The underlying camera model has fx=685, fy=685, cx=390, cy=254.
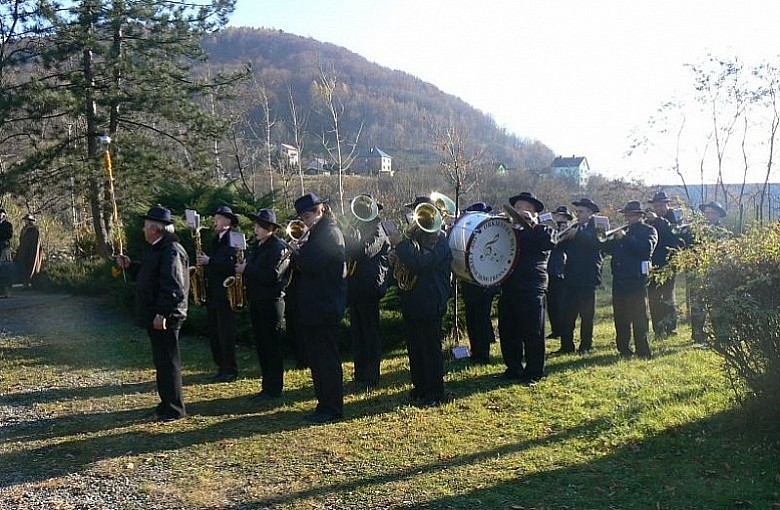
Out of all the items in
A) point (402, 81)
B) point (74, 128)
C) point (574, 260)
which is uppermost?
point (402, 81)

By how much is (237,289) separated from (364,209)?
6.57 feet

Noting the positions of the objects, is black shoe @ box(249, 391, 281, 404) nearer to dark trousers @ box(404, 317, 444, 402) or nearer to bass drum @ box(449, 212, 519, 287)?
dark trousers @ box(404, 317, 444, 402)

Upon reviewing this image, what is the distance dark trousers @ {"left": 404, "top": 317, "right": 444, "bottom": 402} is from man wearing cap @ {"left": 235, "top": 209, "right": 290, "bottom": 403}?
1.54 m

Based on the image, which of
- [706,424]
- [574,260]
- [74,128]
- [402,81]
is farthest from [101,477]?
[402,81]

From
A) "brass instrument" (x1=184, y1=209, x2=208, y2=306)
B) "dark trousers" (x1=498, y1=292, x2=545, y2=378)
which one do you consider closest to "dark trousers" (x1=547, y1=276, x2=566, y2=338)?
"dark trousers" (x1=498, y1=292, x2=545, y2=378)

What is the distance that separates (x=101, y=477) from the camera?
5438 mm

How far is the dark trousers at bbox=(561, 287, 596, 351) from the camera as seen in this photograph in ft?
31.8

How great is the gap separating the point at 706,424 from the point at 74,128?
18269mm

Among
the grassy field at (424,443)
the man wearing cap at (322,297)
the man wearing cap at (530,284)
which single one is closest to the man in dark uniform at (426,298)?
the grassy field at (424,443)

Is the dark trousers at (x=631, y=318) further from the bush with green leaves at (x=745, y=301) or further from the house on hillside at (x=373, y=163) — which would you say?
the house on hillside at (x=373, y=163)

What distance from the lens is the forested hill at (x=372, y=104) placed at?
47.9 m

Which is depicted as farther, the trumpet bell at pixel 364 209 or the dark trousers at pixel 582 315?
the dark trousers at pixel 582 315

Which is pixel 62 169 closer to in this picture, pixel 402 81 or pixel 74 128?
pixel 74 128

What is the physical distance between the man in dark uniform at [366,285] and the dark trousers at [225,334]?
5.18 feet
